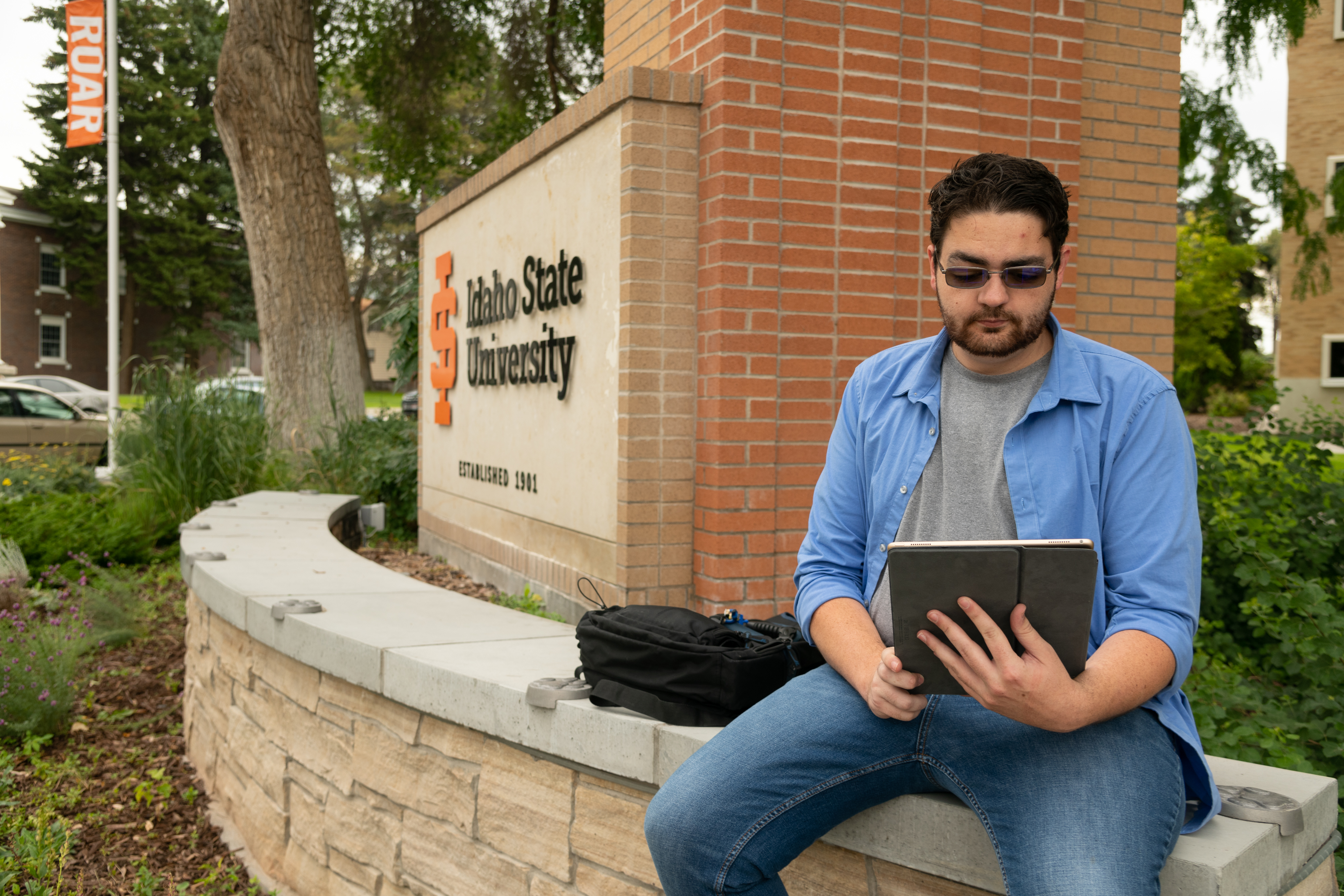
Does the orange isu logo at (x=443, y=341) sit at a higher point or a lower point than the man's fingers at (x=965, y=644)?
higher

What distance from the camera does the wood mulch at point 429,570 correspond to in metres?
6.50

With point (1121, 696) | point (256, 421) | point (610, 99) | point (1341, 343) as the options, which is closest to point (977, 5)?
point (610, 99)

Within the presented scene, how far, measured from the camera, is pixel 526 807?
109 inches

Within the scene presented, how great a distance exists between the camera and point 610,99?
4.63 metres

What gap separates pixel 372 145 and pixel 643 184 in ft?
53.8

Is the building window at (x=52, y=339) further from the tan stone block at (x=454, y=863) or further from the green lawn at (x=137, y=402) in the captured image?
the tan stone block at (x=454, y=863)

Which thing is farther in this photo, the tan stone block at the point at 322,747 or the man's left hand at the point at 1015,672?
the tan stone block at the point at 322,747

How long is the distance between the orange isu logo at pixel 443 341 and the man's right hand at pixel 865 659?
5.70 metres

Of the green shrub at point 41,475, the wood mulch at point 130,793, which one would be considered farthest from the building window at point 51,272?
the wood mulch at point 130,793

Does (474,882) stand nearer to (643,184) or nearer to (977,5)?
(643,184)

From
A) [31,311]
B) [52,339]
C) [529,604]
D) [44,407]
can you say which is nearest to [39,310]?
[31,311]

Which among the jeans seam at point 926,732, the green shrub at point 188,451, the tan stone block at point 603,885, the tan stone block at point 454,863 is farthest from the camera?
the green shrub at point 188,451

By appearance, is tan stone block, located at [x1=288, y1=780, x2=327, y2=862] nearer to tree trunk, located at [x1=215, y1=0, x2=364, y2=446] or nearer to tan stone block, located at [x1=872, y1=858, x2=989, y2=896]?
tan stone block, located at [x1=872, y1=858, x2=989, y2=896]

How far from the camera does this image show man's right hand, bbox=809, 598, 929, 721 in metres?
1.83
